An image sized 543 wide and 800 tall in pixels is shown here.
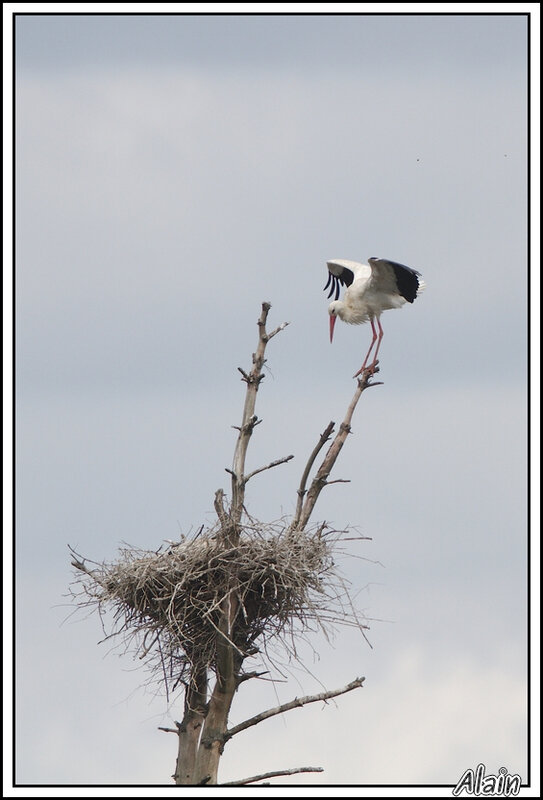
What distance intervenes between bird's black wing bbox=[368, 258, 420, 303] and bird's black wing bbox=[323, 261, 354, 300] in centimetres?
137

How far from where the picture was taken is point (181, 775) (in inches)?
403

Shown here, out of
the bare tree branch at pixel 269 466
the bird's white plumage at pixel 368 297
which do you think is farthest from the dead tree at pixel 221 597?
the bird's white plumage at pixel 368 297

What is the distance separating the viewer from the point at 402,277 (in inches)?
545

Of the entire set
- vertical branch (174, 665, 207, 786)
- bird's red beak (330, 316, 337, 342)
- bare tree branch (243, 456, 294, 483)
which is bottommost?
vertical branch (174, 665, 207, 786)

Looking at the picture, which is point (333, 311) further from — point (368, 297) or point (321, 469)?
point (321, 469)

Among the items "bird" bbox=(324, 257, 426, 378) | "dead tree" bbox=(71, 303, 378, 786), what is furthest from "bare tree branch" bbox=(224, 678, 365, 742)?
"bird" bbox=(324, 257, 426, 378)

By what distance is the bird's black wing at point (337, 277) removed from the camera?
50.6ft

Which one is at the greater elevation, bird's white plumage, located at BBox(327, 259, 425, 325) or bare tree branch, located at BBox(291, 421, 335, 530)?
bird's white plumage, located at BBox(327, 259, 425, 325)

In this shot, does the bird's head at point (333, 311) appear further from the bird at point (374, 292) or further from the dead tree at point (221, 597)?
the dead tree at point (221, 597)

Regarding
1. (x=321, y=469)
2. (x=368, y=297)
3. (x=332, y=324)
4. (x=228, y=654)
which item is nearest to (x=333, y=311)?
(x=332, y=324)

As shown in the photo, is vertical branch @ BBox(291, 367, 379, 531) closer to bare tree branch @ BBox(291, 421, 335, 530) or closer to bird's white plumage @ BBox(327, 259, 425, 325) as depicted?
bare tree branch @ BBox(291, 421, 335, 530)

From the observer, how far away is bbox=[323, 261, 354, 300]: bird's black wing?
50.6ft

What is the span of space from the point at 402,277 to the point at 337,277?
1825 millimetres

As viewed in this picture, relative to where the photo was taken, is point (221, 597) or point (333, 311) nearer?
point (221, 597)
